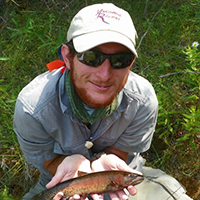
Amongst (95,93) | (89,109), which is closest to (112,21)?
(95,93)

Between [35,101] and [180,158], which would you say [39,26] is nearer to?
[35,101]

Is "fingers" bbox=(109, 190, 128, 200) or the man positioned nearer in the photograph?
the man

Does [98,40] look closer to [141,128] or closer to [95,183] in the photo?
[141,128]

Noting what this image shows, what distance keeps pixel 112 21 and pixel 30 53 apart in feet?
7.15

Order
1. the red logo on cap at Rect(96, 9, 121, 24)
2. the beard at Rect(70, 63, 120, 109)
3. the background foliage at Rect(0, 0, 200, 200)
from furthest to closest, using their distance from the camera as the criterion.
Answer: the background foliage at Rect(0, 0, 200, 200), the beard at Rect(70, 63, 120, 109), the red logo on cap at Rect(96, 9, 121, 24)

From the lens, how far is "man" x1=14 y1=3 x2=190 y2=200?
1.92 meters

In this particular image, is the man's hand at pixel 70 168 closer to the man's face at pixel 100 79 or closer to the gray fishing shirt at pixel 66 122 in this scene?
the gray fishing shirt at pixel 66 122

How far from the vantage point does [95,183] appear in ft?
7.87

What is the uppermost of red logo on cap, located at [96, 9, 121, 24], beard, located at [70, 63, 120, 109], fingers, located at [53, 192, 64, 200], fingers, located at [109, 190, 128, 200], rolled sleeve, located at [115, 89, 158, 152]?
red logo on cap, located at [96, 9, 121, 24]

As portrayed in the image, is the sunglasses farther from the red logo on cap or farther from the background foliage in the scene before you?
the background foliage

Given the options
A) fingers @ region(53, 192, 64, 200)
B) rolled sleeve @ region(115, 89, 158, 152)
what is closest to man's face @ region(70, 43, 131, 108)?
rolled sleeve @ region(115, 89, 158, 152)

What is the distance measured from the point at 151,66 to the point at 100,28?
1909 millimetres

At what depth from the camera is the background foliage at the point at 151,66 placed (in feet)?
10.4

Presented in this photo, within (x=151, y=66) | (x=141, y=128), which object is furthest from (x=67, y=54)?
(x=151, y=66)
